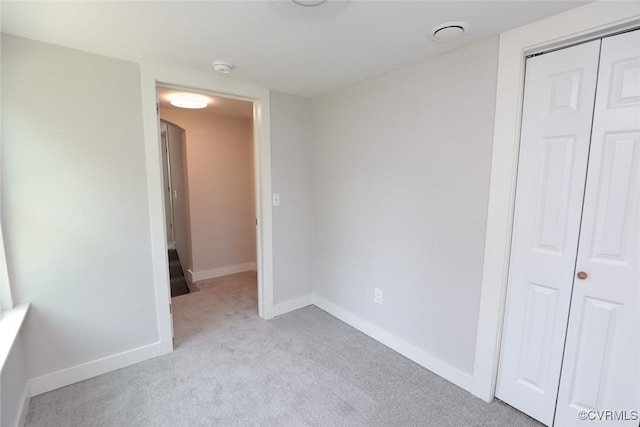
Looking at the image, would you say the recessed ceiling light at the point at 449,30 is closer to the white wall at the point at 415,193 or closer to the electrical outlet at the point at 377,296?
the white wall at the point at 415,193

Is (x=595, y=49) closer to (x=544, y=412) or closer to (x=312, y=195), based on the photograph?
(x=544, y=412)

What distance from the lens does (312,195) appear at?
10.3 ft

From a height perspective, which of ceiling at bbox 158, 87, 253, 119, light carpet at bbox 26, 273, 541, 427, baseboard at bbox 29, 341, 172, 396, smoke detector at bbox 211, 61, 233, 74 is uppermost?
ceiling at bbox 158, 87, 253, 119

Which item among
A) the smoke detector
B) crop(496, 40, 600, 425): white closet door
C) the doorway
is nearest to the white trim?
crop(496, 40, 600, 425): white closet door

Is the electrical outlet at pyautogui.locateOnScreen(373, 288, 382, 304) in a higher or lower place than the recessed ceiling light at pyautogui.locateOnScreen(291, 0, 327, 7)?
lower

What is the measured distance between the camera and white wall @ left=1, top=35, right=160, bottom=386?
5.73 ft

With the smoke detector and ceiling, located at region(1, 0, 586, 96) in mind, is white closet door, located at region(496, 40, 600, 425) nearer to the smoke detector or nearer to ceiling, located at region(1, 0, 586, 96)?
ceiling, located at region(1, 0, 586, 96)

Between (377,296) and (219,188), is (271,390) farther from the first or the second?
(219,188)

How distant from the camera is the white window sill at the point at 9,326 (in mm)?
1378

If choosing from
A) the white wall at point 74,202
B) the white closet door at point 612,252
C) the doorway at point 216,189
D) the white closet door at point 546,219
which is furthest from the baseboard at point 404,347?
the white wall at point 74,202

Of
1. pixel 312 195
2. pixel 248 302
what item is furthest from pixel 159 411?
pixel 312 195

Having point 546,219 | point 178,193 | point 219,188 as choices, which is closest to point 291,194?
point 219,188

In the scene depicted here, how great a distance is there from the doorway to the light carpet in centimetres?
149

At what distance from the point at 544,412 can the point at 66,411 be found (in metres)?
2.80
